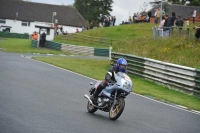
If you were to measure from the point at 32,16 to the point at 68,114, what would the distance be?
310 feet

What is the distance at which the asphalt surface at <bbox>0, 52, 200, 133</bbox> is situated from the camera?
10.3 m

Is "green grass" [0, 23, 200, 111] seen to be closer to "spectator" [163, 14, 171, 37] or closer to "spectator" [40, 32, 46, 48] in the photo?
Result: "spectator" [163, 14, 171, 37]

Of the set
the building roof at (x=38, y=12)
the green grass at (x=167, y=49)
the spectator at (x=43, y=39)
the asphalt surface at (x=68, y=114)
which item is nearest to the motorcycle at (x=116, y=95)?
the asphalt surface at (x=68, y=114)

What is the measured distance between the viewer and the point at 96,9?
12400 cm

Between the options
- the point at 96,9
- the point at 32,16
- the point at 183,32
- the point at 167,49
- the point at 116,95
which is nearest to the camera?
the point at 116,95

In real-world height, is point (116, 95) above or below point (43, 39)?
below

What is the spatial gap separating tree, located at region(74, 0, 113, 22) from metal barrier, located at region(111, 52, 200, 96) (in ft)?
313

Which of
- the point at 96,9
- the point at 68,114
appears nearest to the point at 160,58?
the point at 68,114

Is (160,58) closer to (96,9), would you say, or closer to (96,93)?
(96,93)

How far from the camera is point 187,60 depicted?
26.4 metres

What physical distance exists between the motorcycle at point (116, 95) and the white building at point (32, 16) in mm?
89877

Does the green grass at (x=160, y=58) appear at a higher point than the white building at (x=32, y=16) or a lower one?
lower

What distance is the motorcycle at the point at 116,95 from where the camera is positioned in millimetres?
12195

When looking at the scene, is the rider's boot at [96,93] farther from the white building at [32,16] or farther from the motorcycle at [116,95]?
the white building at [32,16]
